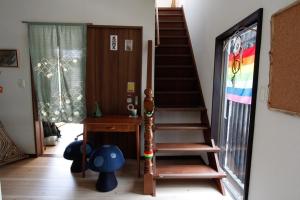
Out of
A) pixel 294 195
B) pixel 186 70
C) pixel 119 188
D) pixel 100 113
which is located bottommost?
pixel 119 188

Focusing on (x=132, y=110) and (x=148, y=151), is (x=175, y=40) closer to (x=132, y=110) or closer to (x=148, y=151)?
(x=132, y=110)

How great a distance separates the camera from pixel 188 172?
7.55 ft

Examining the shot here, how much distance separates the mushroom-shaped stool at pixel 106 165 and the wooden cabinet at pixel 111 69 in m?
0.82

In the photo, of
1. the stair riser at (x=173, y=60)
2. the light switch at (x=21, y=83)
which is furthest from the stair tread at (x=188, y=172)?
the light switch at (x=21, y=83)

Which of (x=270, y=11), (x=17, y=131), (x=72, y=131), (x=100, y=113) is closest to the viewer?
(x=270, y=11)

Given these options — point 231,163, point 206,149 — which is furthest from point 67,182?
point 231,163

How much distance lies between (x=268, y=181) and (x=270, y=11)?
1.25 meters

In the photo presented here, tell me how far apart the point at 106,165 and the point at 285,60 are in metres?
1.93

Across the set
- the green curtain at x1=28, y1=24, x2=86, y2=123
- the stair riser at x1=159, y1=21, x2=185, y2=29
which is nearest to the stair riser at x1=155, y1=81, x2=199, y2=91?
the green curtain at x1=28, y1=24, x2=86, y2=123

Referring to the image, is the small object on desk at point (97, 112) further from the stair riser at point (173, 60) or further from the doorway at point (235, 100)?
the doorway at point (235, 100)

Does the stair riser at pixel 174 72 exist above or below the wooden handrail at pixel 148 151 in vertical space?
above

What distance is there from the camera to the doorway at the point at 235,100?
1914mm

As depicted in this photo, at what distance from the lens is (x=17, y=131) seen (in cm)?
308

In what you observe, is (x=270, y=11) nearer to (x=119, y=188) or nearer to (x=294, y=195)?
(x=294, y=195)
